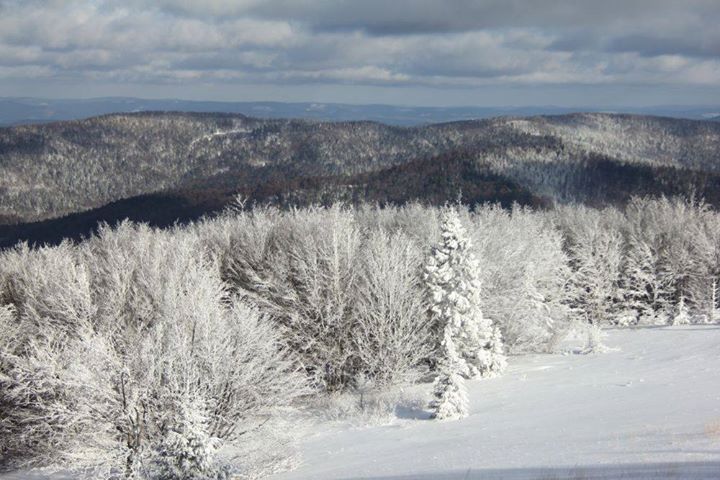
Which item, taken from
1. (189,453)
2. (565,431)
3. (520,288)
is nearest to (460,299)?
(520,288)

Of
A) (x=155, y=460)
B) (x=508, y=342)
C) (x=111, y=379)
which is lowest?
(x=508, y=342)

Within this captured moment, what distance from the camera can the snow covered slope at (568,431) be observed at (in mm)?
12359

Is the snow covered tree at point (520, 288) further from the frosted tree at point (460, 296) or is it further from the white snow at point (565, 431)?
the white snow at point (565, 431)

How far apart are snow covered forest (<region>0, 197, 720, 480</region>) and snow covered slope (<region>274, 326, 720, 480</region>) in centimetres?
181

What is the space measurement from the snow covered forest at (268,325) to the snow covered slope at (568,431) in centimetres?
181

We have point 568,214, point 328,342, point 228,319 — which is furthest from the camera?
point 568,214

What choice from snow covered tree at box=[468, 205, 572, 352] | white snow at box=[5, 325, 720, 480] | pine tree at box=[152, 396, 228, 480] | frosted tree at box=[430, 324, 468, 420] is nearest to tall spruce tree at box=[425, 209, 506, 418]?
white snow at box=[5, 325, 720, 480]

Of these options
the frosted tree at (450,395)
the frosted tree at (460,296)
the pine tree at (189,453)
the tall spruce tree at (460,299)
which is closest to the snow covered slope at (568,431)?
the frosted tree at (450,395)

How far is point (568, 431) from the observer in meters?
16.1

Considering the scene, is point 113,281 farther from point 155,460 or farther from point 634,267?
point 634,267

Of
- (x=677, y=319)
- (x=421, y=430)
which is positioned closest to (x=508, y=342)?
(x=677, y=319)

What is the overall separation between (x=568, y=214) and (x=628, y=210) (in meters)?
6.89

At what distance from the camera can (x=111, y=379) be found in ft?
59.1

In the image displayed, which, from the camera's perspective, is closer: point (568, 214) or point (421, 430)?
point (421, 430)
